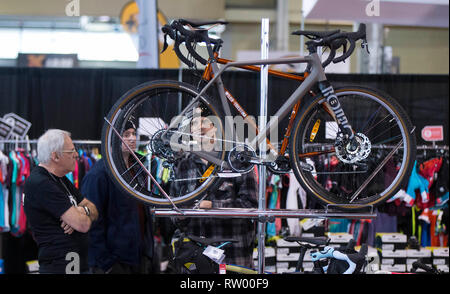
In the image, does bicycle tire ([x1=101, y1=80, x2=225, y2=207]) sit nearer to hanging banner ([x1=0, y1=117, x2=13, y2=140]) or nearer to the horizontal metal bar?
the horizontal metal bar

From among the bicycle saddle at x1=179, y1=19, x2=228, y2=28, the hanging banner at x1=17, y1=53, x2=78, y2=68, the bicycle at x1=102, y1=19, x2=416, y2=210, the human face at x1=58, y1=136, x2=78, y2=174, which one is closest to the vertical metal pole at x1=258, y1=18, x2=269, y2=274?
the bicycle at x1=102, y1=19, x2=416, y2=210

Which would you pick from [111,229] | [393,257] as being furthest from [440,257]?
[111,229]

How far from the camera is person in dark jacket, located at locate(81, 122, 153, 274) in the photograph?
3473 mm

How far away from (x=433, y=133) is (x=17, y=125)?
4.60 meters

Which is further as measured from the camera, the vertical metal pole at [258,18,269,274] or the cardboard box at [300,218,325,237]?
the cardboard box at [300,218,325,237]

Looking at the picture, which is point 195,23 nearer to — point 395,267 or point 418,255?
point 395,267

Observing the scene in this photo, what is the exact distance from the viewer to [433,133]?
476 centimetres

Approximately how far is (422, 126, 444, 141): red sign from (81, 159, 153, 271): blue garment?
3.34m

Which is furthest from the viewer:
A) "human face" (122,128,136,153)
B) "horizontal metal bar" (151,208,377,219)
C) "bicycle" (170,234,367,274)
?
"human face" (122,128,136,153)

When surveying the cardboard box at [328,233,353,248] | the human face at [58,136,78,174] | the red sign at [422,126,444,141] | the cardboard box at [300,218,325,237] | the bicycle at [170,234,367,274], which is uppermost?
the red sign at [422,126,444,141]

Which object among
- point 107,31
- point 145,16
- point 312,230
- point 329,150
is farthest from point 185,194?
point 107,31

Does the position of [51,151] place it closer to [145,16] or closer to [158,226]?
[158,226]

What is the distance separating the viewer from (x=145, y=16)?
452cm
